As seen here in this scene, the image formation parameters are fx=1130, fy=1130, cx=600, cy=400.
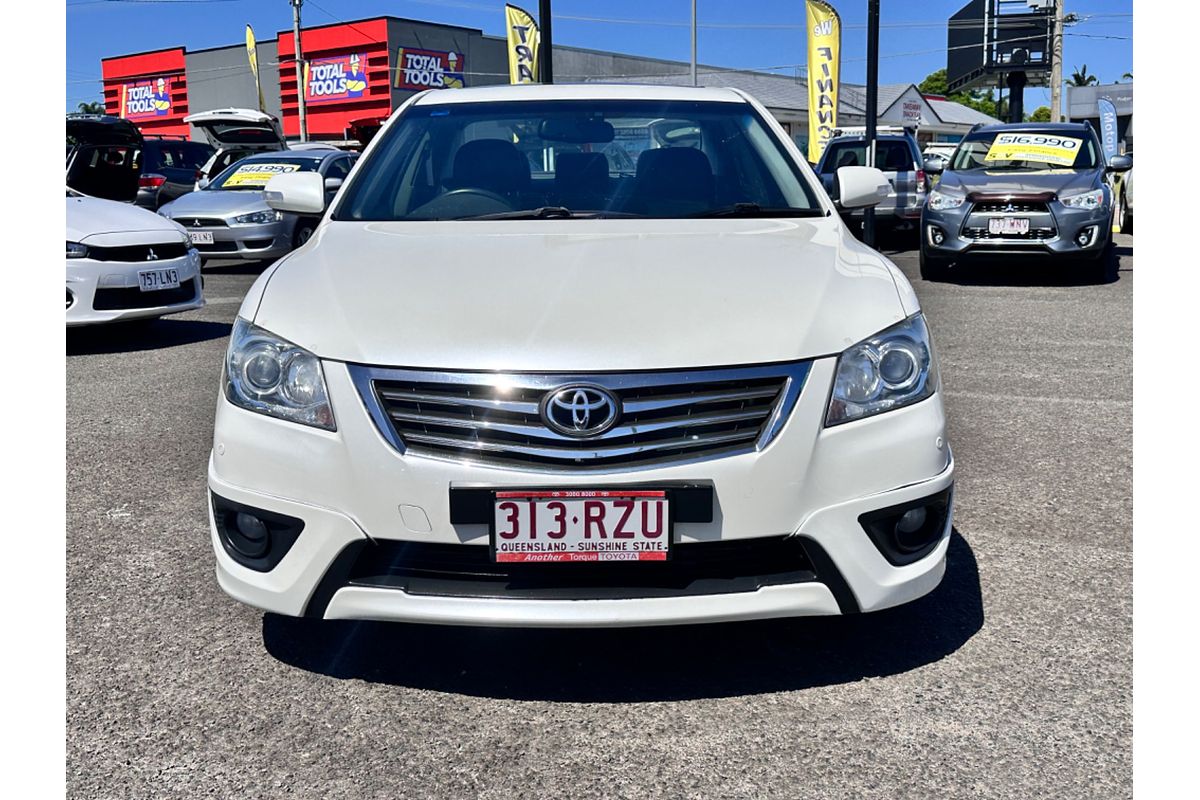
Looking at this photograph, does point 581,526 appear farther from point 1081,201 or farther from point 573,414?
point 1081,201

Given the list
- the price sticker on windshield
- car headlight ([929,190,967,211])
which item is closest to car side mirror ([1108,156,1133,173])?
the price sticker on windshield

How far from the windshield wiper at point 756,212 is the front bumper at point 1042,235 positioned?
25.9ft

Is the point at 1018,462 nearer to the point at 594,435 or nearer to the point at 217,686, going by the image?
the point at 594,435

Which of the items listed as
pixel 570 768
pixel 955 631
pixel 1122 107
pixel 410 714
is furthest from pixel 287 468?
pixel 1122 107

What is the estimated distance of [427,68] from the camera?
41438 millimetres

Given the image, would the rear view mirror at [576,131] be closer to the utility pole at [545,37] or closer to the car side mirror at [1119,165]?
the car side mirror at [1119,165]

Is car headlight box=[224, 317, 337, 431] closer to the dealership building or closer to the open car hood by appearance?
the open car hood

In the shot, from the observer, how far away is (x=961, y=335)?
8.03 meters

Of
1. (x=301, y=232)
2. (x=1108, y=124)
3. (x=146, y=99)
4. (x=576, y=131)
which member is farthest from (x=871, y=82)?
(x=146, y=99)

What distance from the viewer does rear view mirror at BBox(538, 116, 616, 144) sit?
3854 mm

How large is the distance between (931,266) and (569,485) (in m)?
9.99

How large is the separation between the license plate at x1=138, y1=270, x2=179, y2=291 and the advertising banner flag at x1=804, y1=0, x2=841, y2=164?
12.3 metres

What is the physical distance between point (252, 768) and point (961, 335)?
6.69 m
